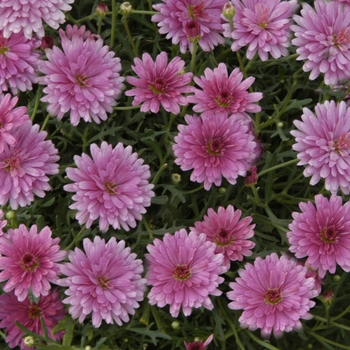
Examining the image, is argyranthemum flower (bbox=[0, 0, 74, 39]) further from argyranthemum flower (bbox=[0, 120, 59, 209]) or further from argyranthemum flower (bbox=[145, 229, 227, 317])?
argyranthemum flower (bbox=[145, 229, 227, 317])

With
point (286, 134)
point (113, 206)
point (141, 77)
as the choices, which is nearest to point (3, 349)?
point (113, 206)

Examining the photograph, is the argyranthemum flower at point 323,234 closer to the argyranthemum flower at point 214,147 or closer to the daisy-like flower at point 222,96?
the argyranthemum flower at point 214,147

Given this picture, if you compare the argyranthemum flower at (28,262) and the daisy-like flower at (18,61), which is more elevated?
the daisy-like flower at (18,61)

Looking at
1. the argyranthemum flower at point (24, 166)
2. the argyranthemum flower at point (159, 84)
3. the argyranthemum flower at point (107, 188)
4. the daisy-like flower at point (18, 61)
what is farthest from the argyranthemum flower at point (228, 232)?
the daisy-like flower at point (18, 61)

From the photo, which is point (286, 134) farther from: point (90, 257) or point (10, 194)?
point (10, 194)

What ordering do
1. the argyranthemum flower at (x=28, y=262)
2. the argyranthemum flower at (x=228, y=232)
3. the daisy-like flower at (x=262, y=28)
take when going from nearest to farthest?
the argyranthemum flower at (x=28, y=262)
the argyranthemum flower at (x=228, y=232)
the daisy-like flower at (x=262, y=28)

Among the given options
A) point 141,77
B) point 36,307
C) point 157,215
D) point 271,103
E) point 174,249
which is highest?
point 271,103

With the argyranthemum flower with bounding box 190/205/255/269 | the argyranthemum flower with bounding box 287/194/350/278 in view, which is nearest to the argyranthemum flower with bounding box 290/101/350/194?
the argyranthemum flower with bounding box 287/194/350/278
